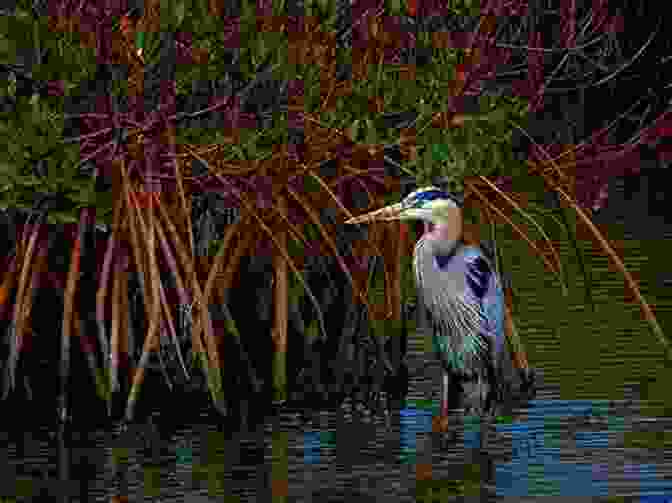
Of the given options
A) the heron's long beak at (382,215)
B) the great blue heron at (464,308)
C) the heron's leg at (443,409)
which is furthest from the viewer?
the great blue heron at (464,308)

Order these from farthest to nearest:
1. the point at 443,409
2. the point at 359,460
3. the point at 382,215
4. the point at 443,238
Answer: the point at 443,238 < the point at 382,215 < the point at 443,409 < the point at 359,460

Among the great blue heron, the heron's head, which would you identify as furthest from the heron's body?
the heron's head

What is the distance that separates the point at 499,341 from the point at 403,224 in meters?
1.25

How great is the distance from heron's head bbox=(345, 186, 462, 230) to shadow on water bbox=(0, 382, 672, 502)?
1.02 meters

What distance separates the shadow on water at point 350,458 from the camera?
36.8 feet

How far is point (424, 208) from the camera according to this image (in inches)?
539

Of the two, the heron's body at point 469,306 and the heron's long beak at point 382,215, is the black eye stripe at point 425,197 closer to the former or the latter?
the heron's long beak at point 382,215

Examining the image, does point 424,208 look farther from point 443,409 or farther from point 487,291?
point 443,409

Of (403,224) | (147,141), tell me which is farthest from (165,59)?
(403,224)

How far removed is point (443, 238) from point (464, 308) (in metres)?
0.43

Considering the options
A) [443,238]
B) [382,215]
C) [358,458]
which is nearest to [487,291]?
[443,238]

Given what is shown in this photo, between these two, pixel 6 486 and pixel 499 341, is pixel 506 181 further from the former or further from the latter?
pixel 6 486

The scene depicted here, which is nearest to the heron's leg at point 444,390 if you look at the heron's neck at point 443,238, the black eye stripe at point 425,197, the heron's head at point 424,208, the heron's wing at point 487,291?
the heron's wing at point 487,291

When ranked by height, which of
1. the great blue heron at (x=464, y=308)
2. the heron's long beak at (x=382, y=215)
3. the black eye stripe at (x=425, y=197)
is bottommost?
the great blue heron at (x=464, y=308)
